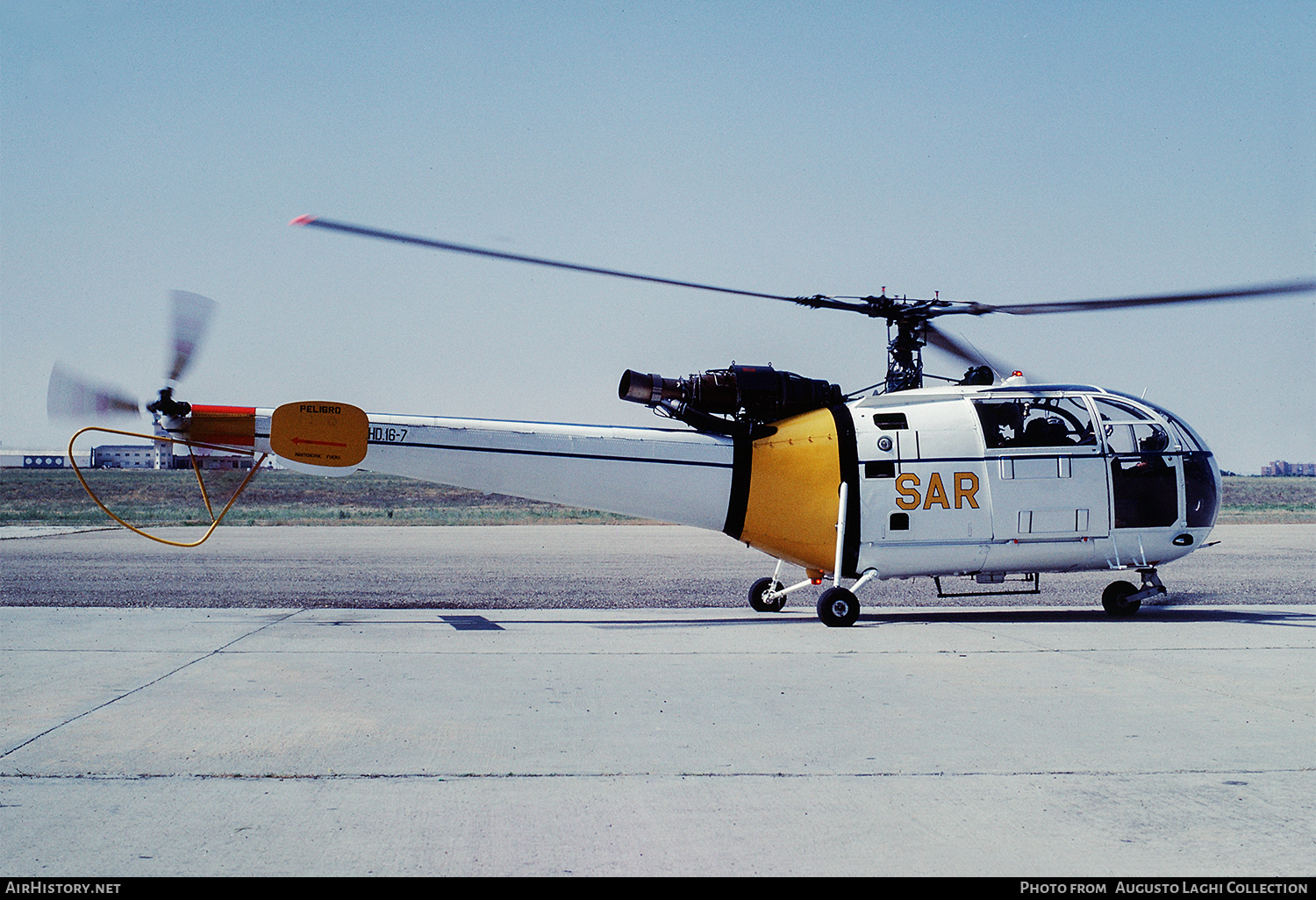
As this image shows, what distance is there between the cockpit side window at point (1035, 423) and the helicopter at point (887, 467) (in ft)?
0.07

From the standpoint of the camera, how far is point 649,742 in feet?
18.0

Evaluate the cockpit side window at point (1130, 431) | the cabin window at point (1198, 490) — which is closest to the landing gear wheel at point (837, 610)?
the cockpit side window at point (1130, 431)

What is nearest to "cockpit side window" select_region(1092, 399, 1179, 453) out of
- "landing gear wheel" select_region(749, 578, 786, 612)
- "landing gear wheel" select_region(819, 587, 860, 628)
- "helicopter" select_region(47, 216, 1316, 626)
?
"helicopter" select_region(47, 216, 1316, 626)

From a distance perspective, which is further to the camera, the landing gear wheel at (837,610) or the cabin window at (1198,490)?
the cabin window at (1198,490)

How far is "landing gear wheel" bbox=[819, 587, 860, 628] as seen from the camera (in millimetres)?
10273

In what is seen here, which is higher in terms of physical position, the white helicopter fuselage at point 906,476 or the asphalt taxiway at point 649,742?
the white helicopter fuselage at point 906,476

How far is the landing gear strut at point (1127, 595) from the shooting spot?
1109 cm

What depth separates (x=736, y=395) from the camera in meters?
11.4

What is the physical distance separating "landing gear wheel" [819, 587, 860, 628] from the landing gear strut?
3.19 meters

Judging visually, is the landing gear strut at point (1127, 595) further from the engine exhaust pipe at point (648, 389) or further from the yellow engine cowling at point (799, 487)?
the engine exhaust pipe at point (648, 389)

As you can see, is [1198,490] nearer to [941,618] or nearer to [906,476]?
[941,618]

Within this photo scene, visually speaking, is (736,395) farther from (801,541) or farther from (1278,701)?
(1278,701)

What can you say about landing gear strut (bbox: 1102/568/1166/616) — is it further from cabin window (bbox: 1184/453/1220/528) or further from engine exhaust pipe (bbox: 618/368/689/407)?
engine exhaust pipe (bbox: 618/368/689/407)

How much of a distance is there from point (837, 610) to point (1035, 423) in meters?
3.34
